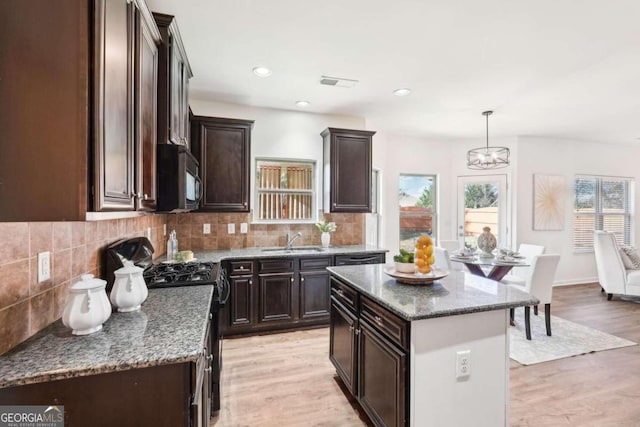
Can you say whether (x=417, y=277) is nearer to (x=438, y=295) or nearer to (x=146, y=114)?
(x=438, y=295)

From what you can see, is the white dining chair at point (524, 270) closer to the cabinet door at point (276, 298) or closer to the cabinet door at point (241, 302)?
the cabinet door at point (276, 298)

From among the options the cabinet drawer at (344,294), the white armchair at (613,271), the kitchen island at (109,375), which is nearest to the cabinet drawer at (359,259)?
the cabinet drawer at (344,294)

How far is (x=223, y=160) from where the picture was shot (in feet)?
12.1

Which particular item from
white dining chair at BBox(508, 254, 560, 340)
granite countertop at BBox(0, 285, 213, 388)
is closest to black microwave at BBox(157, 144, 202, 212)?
granite countertop at BBox(0, 285, 213, 388)

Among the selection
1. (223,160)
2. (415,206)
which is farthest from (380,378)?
(415,206)

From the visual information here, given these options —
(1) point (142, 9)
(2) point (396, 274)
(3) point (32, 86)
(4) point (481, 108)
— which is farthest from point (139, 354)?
(4) point (481, 108)

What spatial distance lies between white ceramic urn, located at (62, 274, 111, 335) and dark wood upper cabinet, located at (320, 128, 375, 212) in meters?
2.96

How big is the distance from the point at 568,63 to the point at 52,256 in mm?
4018

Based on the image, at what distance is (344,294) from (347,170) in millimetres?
2130

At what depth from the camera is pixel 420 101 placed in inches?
152

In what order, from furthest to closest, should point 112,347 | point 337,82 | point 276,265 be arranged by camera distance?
1. point 276,265
2. point 337,82
3. point 112,347

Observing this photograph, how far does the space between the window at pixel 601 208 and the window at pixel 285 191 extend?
17.1 ft

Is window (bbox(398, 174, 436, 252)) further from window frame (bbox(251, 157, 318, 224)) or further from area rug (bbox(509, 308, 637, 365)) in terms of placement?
area rug (bbox(509, 308, 637, 365))

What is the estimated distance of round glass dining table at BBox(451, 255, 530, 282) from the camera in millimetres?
3624
